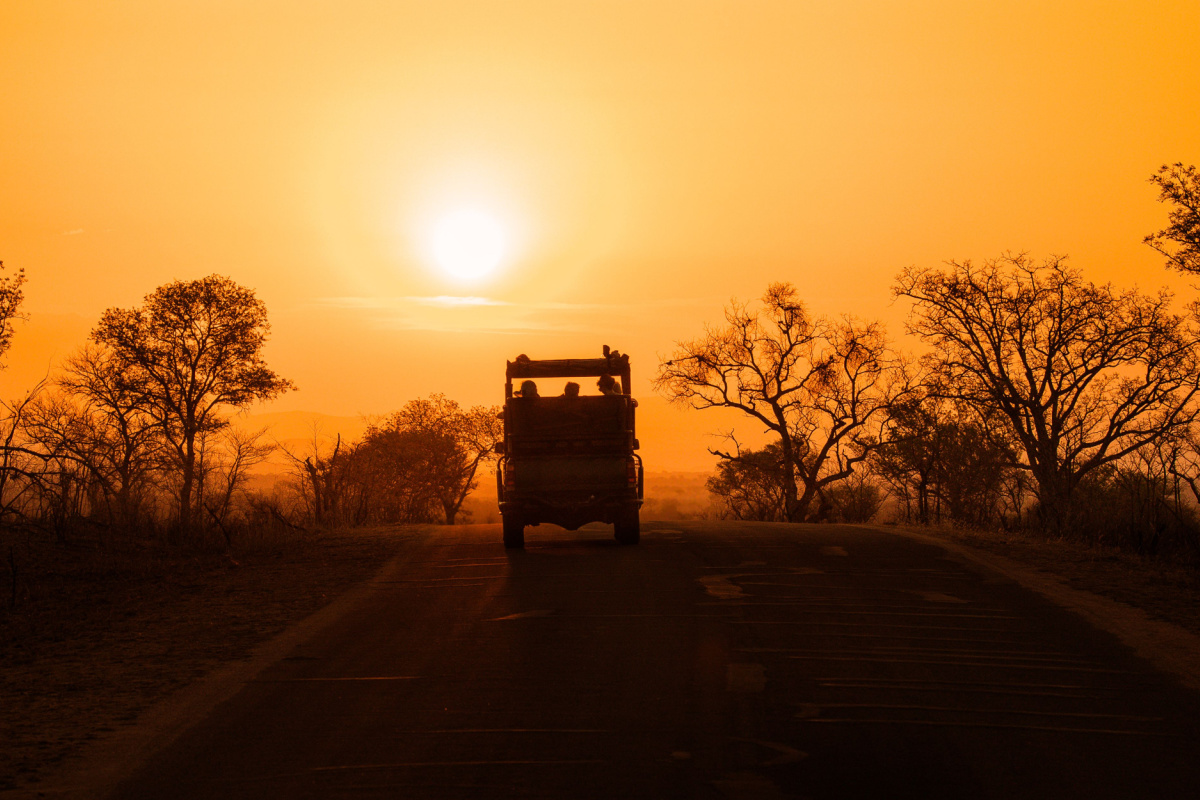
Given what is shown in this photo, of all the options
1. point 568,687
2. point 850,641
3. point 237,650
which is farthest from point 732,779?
point 237,650

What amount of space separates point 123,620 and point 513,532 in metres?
6.81

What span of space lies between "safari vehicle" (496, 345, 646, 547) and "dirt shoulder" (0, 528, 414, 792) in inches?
92.1

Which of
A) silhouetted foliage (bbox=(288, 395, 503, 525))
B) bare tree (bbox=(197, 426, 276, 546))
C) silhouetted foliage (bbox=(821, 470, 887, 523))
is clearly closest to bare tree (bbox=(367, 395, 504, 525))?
silhouetted foliage (bbox=(288, 395, 503, 525))

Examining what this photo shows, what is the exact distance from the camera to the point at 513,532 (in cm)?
1659

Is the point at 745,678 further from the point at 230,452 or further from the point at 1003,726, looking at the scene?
the point at 230,452

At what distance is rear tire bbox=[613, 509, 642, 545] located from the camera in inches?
661

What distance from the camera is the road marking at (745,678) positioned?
23.7ft

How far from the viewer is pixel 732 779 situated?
538 cm

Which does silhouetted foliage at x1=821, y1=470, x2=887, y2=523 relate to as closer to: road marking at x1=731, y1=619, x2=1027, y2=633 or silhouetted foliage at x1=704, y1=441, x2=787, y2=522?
silhouetted foliage at x1=704, y1=441, x2=787, y2=522

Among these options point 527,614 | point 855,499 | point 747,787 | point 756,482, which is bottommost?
point 747,787

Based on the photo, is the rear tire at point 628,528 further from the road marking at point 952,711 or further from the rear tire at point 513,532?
the road marking at point 952,711

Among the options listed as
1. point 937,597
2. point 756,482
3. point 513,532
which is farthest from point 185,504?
point 756,482

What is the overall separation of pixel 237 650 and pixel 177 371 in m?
33.8

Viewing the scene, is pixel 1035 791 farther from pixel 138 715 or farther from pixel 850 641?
pixel 138 715
